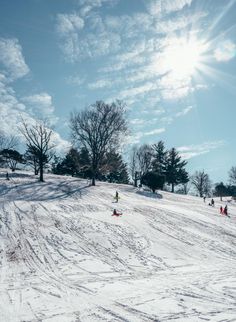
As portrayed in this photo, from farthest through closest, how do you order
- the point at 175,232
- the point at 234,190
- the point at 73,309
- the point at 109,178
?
the point at 234,190
the point at 109,178
the point at 175,232
the point at 73,309

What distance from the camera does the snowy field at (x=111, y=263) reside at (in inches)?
388

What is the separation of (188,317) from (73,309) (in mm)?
3224

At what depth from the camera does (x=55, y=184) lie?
132ft

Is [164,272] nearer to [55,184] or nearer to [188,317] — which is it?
[188,317]

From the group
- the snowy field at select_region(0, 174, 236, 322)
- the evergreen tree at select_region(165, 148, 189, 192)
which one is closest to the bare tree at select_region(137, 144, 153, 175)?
the evergreen tree at select_region(165, 148, 189, 192)

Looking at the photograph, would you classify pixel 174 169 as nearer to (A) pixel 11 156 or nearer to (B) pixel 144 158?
(B) pixel 144 158

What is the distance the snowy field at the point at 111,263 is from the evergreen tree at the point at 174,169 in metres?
44.0

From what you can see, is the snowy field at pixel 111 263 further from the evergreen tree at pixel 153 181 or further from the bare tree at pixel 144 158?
the bare tree at pixel 144 158

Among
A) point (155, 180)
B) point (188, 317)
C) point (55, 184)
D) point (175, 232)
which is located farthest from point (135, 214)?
point (155, 180)

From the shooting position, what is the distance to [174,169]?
7481 cm

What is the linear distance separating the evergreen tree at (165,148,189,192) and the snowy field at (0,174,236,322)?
144 ft

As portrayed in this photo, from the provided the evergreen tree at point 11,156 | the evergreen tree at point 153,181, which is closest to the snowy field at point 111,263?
the evergreen tree at point 153,181

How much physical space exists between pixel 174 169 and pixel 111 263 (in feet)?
198

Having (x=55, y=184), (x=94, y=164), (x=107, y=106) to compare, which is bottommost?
(x=55, y=184)
